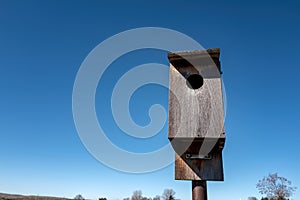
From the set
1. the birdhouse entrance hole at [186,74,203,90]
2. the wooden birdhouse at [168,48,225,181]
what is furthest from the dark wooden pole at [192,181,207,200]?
the birdhouse entrance hole at [186,74,203,90]

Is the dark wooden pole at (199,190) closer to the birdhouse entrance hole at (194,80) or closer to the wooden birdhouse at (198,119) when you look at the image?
the wooden birdhouse at (198,119)

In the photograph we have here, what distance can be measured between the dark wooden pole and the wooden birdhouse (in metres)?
0.07

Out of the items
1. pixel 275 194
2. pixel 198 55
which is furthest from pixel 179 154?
pixel 275 194

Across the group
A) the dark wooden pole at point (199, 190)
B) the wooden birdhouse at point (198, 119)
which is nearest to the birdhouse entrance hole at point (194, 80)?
the wooden birdhouse at point (198, 119)

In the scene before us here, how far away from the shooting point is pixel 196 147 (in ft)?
11.5

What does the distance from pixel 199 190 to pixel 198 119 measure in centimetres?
99

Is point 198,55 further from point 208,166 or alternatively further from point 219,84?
point 208,166

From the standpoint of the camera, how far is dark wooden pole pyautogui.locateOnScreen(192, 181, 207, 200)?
3.19m

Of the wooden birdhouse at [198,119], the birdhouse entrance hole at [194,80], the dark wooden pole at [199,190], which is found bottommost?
the dark wooden pole at [199,190]

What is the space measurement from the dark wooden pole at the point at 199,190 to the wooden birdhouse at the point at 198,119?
7 cm

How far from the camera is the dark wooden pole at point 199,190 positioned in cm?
319

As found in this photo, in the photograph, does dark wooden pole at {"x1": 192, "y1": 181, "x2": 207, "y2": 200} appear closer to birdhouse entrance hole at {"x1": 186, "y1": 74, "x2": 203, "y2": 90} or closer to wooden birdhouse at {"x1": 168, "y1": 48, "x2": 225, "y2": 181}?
wooden birdhouse at {"x1": 168, "y1": 48, "x2": 225, "y2": 181}

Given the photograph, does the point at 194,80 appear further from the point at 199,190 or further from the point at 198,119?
the point at 199,190

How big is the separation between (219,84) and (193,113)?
0.67 metres
